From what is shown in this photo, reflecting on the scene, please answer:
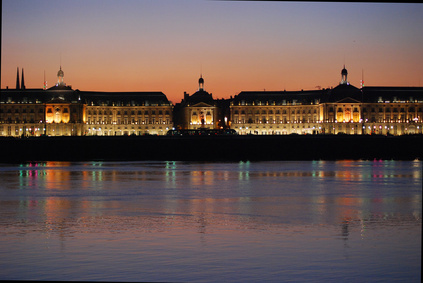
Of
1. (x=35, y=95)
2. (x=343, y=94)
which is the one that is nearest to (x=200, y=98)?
(x=343, y=94)

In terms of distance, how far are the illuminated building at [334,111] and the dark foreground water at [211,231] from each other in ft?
364

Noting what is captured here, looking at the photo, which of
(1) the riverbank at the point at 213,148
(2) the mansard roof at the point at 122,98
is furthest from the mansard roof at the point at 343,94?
(1) the riverbank at the point at 213,148

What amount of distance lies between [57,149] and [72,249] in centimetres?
6798

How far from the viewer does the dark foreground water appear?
17.0 m

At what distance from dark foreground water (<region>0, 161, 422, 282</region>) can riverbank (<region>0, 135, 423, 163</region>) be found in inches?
1598

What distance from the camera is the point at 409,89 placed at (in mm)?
155625

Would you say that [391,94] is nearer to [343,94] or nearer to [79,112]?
[343,94]

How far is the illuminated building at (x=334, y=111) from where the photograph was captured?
Result: 499 feet

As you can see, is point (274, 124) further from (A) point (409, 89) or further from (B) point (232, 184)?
(B) point (232, 184)

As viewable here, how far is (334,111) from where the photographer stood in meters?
151

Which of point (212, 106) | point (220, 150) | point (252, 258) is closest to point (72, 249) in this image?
point (252, 258)

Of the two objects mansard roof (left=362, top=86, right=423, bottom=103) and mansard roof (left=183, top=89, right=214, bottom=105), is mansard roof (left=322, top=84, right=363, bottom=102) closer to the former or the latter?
mansard roof (left=362, top=86, right=423, bottom=103)

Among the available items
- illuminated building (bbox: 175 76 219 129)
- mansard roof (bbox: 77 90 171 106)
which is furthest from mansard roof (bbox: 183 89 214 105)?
mansard roof (bbox: 77 90 171 106)

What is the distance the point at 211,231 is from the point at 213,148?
209 ft
